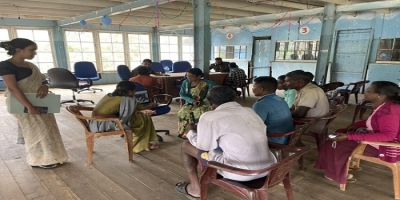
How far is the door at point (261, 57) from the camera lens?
9.08 meters

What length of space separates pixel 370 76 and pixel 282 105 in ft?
21.1

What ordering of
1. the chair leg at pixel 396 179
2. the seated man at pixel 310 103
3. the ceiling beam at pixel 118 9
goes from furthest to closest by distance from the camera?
the ceiling beam at pixel 118 9, the seated man at pixel 310 103, the chair leg at pixel 396 179

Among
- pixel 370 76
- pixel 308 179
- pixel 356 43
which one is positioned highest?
pixel 356 43

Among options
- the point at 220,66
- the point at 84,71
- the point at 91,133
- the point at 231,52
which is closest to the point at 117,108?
the point at 91,133

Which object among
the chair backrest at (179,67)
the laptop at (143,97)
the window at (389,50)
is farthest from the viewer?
the chair backrest at (179,67)

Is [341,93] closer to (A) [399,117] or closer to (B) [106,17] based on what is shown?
(A) [399,117]

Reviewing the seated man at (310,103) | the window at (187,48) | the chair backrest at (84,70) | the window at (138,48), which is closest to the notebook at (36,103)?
the seated man at (310,103)

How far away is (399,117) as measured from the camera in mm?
1730

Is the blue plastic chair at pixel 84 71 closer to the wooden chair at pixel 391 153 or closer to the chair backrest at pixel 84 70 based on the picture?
the chair backrest at pixel 84 70

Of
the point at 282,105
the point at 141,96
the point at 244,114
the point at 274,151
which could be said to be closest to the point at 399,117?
the point at 282,105

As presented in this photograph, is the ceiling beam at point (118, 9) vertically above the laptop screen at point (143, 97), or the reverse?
the ceiling beam at point (118, 9)

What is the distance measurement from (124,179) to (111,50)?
826 centimetres

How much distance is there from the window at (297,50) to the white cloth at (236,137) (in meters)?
7.49

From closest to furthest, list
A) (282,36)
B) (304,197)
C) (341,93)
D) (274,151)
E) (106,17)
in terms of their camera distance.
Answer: (274,151), (304,197), (341,93), (106,17), (282,36)
